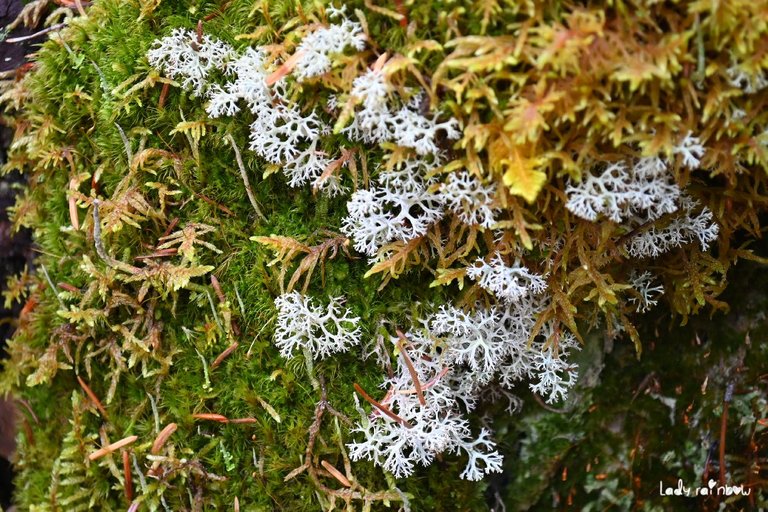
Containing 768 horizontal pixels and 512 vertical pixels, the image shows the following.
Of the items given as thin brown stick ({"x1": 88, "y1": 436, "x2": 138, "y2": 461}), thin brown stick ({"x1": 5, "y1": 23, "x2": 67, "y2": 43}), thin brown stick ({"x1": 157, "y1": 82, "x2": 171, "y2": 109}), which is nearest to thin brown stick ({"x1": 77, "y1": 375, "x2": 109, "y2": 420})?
thin brown stick ({"x1": 88, "y1": 436, "x2": 138, "y2": 461})

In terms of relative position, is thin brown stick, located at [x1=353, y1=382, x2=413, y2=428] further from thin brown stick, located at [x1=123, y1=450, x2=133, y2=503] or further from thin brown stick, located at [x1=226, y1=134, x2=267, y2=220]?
thin brown stick, located at [x1=123, y1=450, x2=133, y2=503]

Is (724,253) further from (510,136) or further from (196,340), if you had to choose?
(196,340)

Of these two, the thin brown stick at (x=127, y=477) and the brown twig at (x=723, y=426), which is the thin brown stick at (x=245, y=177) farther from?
the brown twig at (x=723, y=426)

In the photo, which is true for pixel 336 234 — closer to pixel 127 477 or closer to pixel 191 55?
pixel 191 55

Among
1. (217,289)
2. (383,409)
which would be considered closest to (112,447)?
(217,289)

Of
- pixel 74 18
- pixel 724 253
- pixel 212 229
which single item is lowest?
pixel 724 253

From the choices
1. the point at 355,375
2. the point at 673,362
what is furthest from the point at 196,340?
the point at 673,362
